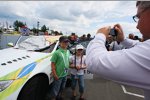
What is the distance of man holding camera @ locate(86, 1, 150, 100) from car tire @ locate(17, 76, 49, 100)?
11.0 feet

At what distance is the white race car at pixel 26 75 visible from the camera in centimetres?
391

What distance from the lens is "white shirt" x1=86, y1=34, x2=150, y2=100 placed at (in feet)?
3.59

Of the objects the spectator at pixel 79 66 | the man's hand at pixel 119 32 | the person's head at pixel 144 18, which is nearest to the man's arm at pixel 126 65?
the person's head at pixel 144 18

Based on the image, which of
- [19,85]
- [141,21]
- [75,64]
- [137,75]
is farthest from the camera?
[75,64]

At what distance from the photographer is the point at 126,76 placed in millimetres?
1126

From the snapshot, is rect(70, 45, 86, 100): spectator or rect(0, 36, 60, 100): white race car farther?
rect(70, 45, 86, 100): spectator

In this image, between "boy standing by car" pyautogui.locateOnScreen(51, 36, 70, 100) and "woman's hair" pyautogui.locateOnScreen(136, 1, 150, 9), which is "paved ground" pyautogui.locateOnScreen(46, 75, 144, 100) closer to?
"boy standing by car" pyautogui.locateOnScreen(51, 36, 70, 100)

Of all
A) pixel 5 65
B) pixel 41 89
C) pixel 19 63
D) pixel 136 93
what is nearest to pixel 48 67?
pixel 41 89

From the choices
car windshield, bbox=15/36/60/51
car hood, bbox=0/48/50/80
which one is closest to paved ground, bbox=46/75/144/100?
car windshield, bbox=15/36/60/51

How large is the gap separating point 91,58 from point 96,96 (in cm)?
529

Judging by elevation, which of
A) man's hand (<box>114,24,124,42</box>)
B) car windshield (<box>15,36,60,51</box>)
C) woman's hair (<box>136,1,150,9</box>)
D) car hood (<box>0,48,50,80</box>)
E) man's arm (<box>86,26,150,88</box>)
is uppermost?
woman's hair (<box>136,1,150,9</box>)

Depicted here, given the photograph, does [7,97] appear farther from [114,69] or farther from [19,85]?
[114,69]

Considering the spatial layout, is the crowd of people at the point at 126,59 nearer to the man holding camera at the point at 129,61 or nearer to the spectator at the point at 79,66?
the man holding camera at the point at 129,61

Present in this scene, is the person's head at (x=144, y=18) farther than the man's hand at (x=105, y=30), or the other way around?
the man's hand at (x=105, y=30)
